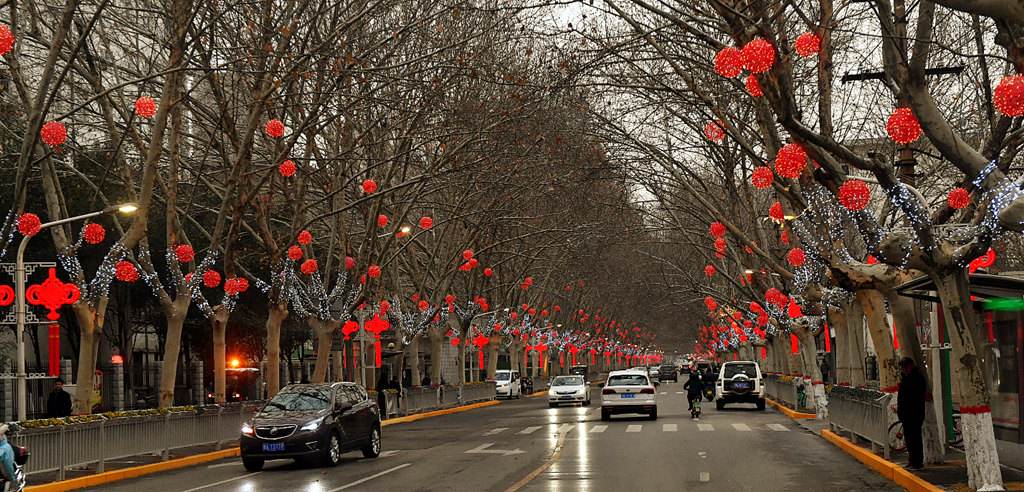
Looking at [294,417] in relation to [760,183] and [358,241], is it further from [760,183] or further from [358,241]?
[358,241]

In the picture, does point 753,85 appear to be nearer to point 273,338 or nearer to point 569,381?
point 273,338

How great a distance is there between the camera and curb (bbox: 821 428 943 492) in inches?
653

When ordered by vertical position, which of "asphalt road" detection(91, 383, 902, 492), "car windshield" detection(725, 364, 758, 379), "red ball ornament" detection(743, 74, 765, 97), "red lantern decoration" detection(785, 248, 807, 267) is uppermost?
"red ball ornament" detection(743, 74, 765, 97)

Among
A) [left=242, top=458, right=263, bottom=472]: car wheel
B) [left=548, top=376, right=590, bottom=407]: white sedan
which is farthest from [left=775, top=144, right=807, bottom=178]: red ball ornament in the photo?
[left=548, top=376, right=590, bottom=407]: white sedan

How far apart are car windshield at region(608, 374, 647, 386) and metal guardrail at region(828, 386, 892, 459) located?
11147 mm

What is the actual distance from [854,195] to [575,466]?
8.18m

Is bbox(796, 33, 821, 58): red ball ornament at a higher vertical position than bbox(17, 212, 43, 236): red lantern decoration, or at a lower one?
higher

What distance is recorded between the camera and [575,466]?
2156 centimetres

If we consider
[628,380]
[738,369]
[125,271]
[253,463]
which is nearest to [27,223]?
[125,271]

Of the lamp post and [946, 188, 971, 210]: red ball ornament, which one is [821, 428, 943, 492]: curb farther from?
the lamp post

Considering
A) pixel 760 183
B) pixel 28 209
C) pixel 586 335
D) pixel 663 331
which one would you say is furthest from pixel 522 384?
pixel 663 331

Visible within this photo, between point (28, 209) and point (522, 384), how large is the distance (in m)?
43.3

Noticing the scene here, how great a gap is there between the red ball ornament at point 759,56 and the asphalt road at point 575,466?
6689mm

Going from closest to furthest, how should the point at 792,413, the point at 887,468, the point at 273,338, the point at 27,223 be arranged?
the point at 887,468 < the point at 27,223 < the point at 273,338 < the point at 792,413
